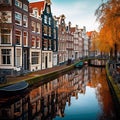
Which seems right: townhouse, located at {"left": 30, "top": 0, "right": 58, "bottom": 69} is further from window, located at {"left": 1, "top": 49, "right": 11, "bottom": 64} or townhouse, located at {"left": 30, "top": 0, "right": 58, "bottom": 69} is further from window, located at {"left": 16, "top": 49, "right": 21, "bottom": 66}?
window, located at {"left": 1, "top": 49, "right": 11, "bottom": 64}

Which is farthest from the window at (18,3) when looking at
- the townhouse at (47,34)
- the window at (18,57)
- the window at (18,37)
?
the townhouse at (47,34)

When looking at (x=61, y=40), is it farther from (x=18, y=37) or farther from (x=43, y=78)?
(x=43, y=78)

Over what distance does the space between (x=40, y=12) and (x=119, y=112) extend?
30.0m

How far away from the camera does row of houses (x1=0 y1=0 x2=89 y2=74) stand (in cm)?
2855

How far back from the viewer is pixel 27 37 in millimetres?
33094

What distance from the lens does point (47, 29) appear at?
4259 cm

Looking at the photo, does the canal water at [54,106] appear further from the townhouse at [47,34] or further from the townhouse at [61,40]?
the townhouse at [61,40]

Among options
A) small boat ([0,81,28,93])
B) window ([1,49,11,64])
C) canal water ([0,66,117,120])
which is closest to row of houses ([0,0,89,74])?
window ([1,49,11,64])

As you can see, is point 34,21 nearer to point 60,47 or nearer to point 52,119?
point 60,47

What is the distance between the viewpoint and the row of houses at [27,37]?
28547 mm

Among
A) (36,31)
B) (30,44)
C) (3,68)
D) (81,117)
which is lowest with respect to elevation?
(81,117)

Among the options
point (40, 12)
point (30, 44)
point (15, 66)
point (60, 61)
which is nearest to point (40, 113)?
point (15, 66)

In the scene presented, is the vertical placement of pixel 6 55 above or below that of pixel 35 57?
above

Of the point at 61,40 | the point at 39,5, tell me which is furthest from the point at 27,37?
the point at 61,40
